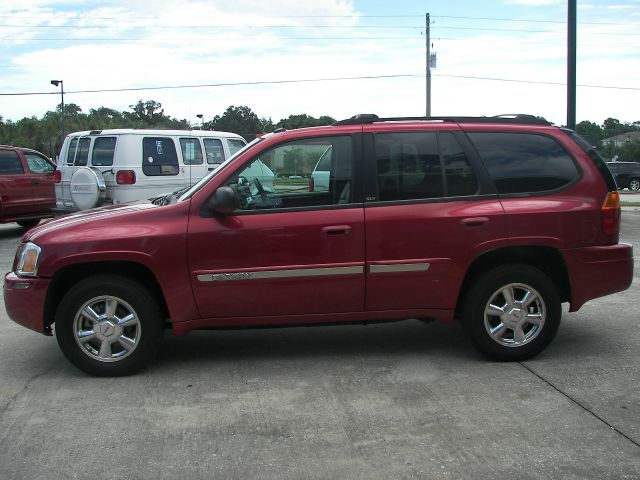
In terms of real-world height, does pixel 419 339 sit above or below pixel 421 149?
below

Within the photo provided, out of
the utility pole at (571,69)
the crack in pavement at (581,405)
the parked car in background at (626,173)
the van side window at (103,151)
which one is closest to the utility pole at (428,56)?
the parked car in background at (626,173)

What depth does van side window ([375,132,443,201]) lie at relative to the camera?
489cm

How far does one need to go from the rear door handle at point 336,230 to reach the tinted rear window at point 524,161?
4.05 feet

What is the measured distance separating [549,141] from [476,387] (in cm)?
206

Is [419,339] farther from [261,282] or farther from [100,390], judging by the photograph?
[100,390]

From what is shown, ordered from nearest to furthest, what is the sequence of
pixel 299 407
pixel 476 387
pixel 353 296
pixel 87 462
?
pixel 87 462 < pixel 299 407 < pixel 476 387 < pixel 353 296

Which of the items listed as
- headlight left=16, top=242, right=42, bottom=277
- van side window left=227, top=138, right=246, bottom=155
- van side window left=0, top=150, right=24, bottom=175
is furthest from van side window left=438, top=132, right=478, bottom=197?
van side window left=0, top=150, right=24, bottom=175

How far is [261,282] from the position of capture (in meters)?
4.71

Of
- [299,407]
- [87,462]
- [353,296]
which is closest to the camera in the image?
[87,462]

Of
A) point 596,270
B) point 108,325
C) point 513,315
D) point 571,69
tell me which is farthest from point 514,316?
point 571,69

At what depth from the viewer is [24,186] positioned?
44.4ft

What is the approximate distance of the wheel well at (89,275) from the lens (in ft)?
15.5

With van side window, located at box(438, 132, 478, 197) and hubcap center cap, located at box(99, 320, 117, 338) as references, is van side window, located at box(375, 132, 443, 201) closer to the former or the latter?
van side window, located at box(438, 132, 478, 197)

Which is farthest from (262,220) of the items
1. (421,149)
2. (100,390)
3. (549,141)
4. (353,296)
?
(549,141)
